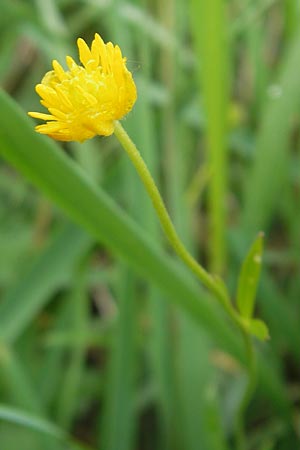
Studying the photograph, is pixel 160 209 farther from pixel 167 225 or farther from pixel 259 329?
pixel 259 329

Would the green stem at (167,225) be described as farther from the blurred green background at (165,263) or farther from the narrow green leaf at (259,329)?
the blurred green background at (165,263)

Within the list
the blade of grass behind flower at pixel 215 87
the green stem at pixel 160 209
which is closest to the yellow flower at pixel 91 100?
the green stem at pixel 160 209

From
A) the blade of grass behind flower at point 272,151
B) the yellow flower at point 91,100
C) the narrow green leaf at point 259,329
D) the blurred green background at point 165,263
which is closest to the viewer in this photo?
the yellow flower at point 91,100

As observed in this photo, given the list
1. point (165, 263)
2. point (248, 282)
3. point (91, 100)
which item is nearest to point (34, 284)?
point (165, 263)

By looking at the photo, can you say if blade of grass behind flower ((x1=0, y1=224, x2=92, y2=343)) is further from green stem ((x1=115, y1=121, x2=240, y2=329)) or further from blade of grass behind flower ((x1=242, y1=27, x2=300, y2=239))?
green stem ((x1=115, y1=121, x2=240, y2=329))

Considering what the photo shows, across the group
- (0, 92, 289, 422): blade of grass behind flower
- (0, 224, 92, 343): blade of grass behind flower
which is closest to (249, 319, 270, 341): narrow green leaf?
(0, 92, 289, 422): blade of grass behind flower

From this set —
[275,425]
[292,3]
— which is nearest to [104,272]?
[275,425]
